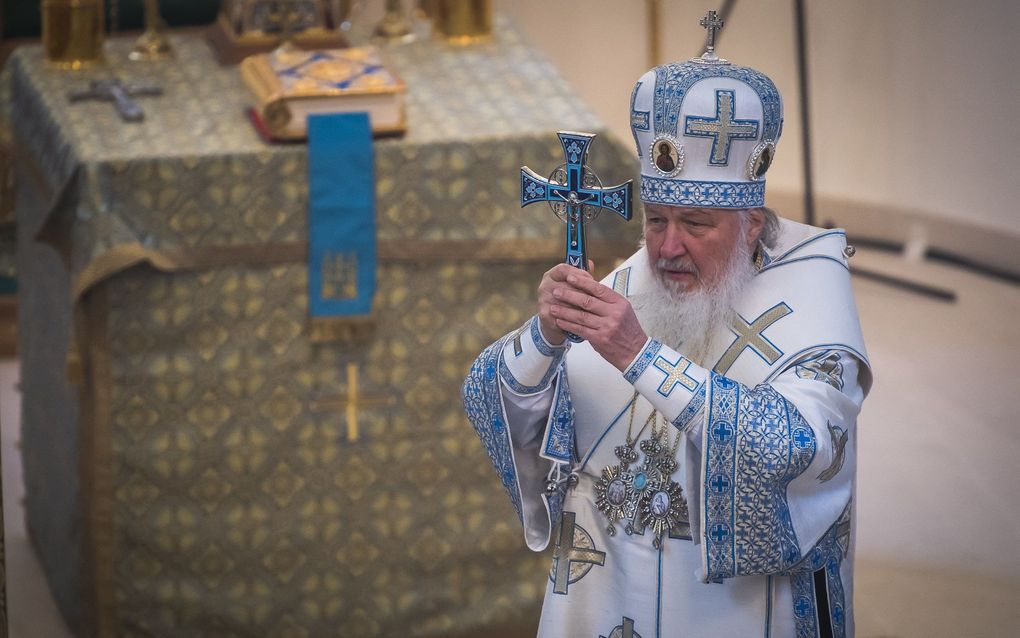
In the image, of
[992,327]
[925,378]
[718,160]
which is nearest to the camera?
[718,160]

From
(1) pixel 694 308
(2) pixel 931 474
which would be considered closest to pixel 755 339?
(1) pixel 694 308

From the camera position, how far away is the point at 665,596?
3.05m

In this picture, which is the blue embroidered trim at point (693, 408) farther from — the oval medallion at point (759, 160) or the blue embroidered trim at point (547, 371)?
the oval medallion at point (759, 160)

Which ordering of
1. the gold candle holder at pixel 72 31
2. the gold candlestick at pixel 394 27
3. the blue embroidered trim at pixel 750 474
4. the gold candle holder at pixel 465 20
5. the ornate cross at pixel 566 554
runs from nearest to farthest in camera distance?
the blue embroidered trim at pixel 750 474, the ornate cross at pixel 566 554, the gold candle holder at pixel 72 31, the gold candle holder at pixel 465 20, the gold candlestick at pixel 394 27

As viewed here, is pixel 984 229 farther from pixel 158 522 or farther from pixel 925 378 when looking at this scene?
pixel 158 522

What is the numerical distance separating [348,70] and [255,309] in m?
0.80

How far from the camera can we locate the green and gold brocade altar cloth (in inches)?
183

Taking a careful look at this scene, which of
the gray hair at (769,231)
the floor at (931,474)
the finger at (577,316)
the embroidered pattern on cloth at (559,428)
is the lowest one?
the floor at (931,474)

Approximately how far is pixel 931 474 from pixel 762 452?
157 inches

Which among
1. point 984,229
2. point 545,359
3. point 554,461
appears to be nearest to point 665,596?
point 554,461

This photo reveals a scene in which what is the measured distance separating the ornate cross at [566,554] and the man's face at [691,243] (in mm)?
559

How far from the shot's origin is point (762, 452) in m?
2.71

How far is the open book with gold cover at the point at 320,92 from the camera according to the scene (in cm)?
470

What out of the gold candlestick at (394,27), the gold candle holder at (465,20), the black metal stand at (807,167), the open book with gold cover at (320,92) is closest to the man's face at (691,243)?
the open book with gold cover at (320,92)
